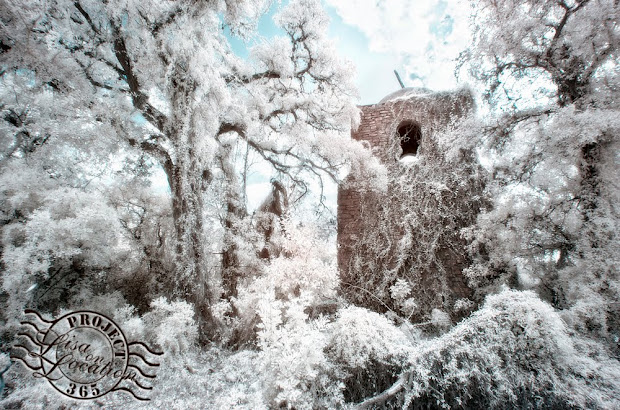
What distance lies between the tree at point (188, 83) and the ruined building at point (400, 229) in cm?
95

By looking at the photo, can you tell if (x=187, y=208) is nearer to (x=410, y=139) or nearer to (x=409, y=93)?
(x=410, y=139)

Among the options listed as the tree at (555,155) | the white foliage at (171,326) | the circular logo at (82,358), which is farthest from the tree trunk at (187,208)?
the tree at (555,155)

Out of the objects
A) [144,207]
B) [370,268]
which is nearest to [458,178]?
[370,268]

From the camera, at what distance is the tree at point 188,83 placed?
398 cm

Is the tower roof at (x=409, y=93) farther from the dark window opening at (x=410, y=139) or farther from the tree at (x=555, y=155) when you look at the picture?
the tree at (x=555, y=155)

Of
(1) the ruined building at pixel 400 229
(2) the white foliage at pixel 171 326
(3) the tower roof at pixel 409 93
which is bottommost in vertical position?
(2) the white foliage at pixel 171 326

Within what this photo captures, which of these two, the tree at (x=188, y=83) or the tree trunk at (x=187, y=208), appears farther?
the tree trunk at (x=187, y=208)

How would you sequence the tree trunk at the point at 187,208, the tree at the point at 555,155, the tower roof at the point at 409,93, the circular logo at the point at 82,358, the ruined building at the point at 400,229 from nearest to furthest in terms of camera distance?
1. the circular logo at the point at 82,358
2. the tree at the point at 555,155
3. the tree trunk at the point at 187,208
4. the ruined building at the point at 400,229
5. the tower roof at the point at 409,93

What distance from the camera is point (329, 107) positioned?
281 inches

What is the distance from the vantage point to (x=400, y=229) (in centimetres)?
653

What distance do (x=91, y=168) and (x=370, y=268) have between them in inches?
243

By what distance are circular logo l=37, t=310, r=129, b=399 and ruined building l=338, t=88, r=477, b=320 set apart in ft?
14.5

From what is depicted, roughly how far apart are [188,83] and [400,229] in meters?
5.56

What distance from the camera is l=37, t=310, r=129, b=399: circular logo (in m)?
2.60
